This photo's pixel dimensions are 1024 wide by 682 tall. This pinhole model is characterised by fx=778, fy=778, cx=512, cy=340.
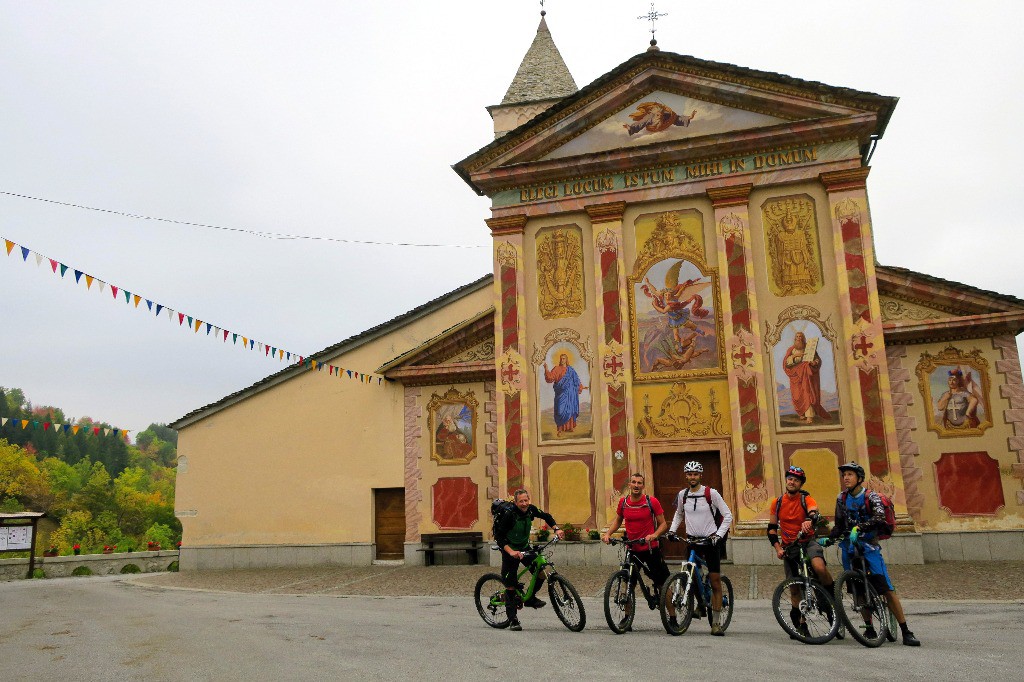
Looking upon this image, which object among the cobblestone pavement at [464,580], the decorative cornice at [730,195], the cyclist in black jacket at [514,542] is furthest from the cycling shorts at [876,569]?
the decorative cornice at [730,195]

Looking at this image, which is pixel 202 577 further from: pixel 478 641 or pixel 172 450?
pixel 172 450

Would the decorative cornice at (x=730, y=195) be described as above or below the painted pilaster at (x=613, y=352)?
above

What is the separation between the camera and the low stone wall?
73.7 ft

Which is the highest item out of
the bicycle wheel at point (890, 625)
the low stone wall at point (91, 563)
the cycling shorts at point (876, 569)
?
the cycling shorts at point (876, 569)

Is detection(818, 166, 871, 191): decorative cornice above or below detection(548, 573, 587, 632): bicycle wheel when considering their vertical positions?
above

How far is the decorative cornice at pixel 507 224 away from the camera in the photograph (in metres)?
19.1

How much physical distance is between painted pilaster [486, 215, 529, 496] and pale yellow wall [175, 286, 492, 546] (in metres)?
3.48

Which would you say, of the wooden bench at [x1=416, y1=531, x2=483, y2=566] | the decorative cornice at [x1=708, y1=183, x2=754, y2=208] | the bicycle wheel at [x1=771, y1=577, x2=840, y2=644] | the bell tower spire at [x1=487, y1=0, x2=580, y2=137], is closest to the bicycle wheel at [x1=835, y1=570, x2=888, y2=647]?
the bicycle wheel at [x1=771, y1=577, x2=840, y2=644]

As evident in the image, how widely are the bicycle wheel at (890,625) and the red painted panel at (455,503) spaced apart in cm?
1278

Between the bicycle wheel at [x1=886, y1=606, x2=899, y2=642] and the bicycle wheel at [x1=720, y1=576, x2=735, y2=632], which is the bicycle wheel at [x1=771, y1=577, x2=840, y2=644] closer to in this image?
the bicycle wheel at [x1=886, y1=606, x2=899, y2=642]

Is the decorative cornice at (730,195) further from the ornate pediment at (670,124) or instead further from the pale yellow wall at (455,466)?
the pale yellow wall at (455,466)

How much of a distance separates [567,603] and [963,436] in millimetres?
11611

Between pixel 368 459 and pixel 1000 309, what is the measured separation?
49.9 feet

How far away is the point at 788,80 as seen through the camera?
1753cm
